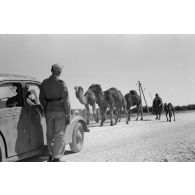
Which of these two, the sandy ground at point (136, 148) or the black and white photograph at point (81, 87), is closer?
the black and white photograph at point (81, 87)

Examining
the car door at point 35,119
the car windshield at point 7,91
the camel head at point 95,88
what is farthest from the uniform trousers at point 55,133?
the camel head at point 95,88

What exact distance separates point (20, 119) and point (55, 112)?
724 millimetres

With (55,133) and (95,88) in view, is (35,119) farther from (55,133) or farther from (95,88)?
(95,88)

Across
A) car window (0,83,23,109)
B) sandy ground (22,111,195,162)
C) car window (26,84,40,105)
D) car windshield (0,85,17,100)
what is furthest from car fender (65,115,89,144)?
car windshield (0,85,17,100)

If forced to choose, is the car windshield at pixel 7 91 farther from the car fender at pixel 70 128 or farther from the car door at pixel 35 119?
the car fender at pixel 70 128

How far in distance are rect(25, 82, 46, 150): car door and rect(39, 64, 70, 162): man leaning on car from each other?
91 mm

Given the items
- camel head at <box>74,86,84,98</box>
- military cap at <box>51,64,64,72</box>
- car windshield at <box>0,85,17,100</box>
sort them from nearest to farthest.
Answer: car windshield at <box>0,85,17,100</box>, military cap at <box>51,64,64,72</box>, camel head at <box>74,86,84,98</box>

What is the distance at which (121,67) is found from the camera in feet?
25.9

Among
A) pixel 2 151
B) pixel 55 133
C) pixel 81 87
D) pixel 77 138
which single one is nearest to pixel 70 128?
pixel 77 138

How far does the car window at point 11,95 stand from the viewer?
5.80m

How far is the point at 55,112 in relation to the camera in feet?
20.8

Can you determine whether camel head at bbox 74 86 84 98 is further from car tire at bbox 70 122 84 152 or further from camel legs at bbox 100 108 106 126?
camel legs at bbox 100 108 106 126

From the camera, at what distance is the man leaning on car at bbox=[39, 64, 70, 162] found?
6.29 m
